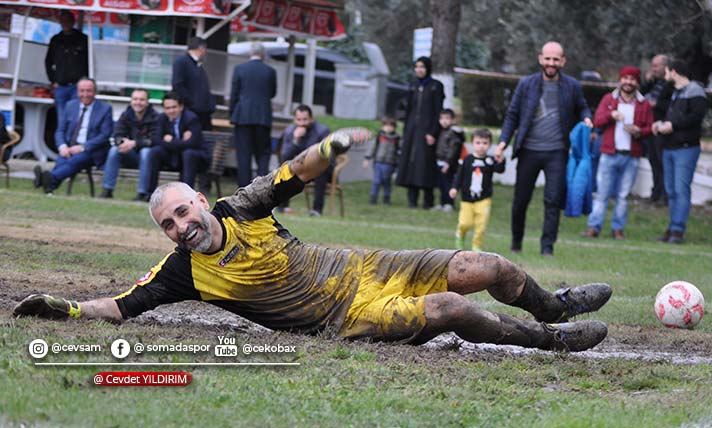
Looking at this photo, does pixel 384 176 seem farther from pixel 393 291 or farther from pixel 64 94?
pixel 393 291

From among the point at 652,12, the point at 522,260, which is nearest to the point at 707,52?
the point at 652,12

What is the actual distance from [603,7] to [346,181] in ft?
21.8

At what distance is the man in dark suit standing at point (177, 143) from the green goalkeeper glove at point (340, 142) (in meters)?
11.6

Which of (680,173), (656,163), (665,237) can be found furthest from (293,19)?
(680,173)

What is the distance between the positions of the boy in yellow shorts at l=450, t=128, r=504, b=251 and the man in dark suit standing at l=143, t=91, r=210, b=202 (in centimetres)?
579

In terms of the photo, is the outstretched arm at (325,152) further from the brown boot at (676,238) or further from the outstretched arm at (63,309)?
the brown boot at (676,238)

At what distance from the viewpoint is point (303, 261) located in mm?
6918

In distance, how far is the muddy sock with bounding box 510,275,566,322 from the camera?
717 cm

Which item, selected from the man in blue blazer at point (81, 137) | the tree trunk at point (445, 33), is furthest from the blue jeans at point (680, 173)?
the tree trunk at point (445, 33)

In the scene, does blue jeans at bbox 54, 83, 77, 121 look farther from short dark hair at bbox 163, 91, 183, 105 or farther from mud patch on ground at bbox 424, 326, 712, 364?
mud patch on ground at bbox 424, 326, 712, 364

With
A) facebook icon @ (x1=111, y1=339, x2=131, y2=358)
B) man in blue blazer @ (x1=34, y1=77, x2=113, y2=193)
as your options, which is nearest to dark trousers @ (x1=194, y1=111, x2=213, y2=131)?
man in blue blazer @ (x1=34, y1=77, x2=113, y2=193)

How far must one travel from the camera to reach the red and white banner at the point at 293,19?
77.3 feet

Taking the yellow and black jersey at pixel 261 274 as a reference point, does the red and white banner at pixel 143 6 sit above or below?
above

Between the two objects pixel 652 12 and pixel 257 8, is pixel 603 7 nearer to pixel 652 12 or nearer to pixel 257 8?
pixel 652 12
